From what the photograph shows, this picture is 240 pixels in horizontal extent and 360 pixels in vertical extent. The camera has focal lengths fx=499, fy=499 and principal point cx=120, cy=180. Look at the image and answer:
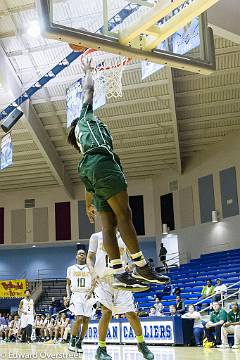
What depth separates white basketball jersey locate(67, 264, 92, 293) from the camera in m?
9.93

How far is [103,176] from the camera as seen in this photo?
13.3 feet

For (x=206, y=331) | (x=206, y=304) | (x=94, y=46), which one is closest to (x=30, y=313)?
(x=206, y=304)

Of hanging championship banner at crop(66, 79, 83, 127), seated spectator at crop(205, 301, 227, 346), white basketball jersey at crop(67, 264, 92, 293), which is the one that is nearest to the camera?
white basketball jersey at crop(67, 264, 92, 293)

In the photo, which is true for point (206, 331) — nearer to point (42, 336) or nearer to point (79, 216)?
point (42, 336)

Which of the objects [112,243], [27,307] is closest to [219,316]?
[27,307]

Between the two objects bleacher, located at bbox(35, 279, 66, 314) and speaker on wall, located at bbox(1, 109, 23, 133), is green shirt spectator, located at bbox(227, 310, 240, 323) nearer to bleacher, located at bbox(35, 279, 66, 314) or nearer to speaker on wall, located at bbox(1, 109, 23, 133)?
speaker on wall, located at bbox(1, 109, 23, 133)

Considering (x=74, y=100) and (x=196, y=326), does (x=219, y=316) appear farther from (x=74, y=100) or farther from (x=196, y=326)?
(x=74, y=100)

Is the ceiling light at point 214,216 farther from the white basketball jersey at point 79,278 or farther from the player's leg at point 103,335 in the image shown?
the player's leg at point 103,335

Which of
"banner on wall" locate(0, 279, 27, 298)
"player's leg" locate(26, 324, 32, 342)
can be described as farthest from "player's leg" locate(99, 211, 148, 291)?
"banner on wall" locate(0, 279, 27, 298)

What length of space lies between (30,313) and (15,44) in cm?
1033

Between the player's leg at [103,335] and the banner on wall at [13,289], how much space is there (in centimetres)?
2320

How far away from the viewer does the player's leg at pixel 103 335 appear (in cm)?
591

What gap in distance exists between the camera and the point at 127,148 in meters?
26.5

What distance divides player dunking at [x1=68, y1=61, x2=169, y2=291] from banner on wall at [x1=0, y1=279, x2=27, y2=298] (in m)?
25.3
